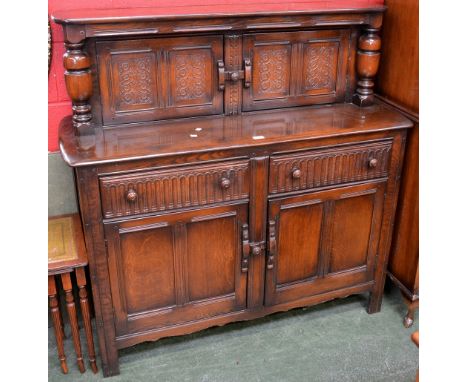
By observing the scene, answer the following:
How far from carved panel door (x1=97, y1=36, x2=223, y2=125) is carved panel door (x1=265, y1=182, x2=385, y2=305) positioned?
1.88ft

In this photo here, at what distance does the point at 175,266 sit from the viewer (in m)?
2.11

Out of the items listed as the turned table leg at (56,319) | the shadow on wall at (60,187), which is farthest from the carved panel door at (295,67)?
the turned table leg at (56,319)

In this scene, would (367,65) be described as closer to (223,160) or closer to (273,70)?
(273,70)

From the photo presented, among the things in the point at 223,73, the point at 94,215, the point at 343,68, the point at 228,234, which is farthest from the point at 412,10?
the point at 94,215

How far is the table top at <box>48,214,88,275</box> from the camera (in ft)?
6.63

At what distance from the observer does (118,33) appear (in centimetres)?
192

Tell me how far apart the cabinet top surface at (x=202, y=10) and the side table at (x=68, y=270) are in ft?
2.81

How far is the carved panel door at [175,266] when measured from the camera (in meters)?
2.01

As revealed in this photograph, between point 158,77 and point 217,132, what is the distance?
34cm

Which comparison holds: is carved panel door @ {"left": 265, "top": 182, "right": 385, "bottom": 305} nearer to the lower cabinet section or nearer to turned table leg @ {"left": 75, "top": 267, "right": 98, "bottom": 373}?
the lower cabinet section

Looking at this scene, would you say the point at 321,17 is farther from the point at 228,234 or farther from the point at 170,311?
the point at 170,311

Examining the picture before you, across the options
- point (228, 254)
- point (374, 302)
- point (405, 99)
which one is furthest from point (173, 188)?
point (374, 302)

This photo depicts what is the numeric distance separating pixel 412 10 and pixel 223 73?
85 centimetres

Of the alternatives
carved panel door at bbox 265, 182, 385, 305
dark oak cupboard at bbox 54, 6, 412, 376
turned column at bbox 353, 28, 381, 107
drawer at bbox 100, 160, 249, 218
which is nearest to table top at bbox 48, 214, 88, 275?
dark oak cupboard at bbox 54, 6, 412, 376
